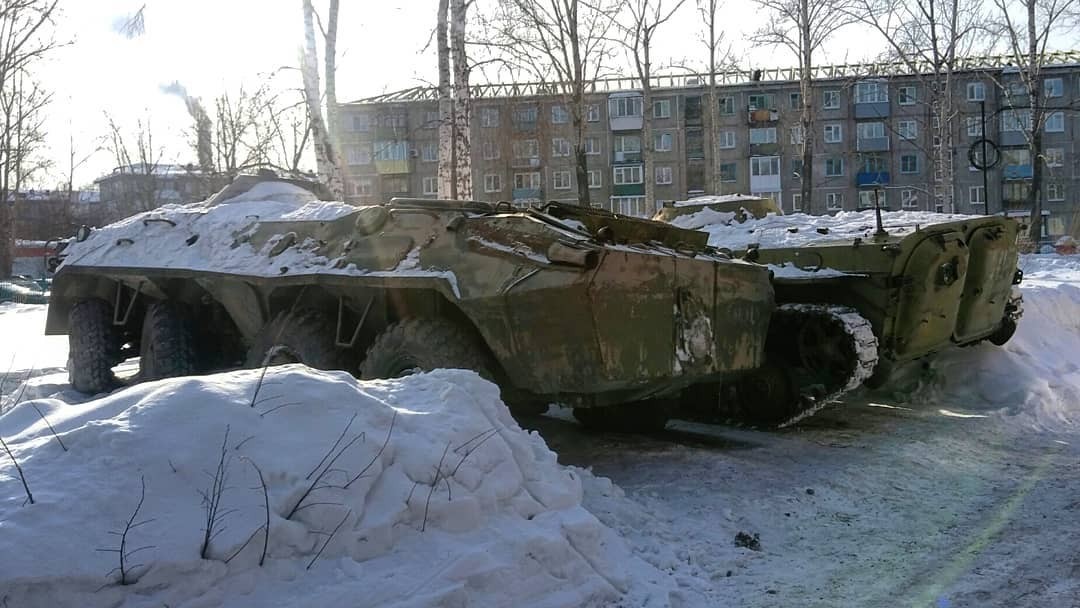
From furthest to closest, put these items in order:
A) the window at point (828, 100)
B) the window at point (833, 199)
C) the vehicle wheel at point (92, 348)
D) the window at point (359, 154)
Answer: the window at point (833, 199) < the window at point (359, 154) < the window at point (828, 100) < the vehicle wheel at point (92, 348)

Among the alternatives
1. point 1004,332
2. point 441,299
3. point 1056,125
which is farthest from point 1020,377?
point 1056,125

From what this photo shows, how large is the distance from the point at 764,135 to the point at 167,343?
43.0m

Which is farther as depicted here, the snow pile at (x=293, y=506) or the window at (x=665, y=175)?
the window at (x=665, y=175)

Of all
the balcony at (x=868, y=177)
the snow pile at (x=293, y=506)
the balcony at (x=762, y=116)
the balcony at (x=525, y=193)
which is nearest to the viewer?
the snow pile at (x=293, y=506)

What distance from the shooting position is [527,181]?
47188 mm

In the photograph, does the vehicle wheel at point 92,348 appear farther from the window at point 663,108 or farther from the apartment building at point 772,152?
the window at point 663,108

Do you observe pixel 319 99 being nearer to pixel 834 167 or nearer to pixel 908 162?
pixel 834 167

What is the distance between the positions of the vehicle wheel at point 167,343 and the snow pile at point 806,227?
4099mm

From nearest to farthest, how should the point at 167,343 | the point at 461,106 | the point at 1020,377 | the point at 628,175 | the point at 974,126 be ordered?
the point at 167,343 < the point at 1020,377 < the point at 461,106 < the point at 974,126 < the point at 628,175

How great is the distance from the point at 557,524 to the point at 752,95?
46.4 metres

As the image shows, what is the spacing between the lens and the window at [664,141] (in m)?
47.8

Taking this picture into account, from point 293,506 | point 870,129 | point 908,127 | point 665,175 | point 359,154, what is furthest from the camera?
point 870,129

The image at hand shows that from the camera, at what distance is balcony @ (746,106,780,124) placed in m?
46.5

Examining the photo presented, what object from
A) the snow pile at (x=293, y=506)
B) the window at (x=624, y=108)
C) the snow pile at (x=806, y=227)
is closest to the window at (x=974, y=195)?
the window at (x=624, y=108)
